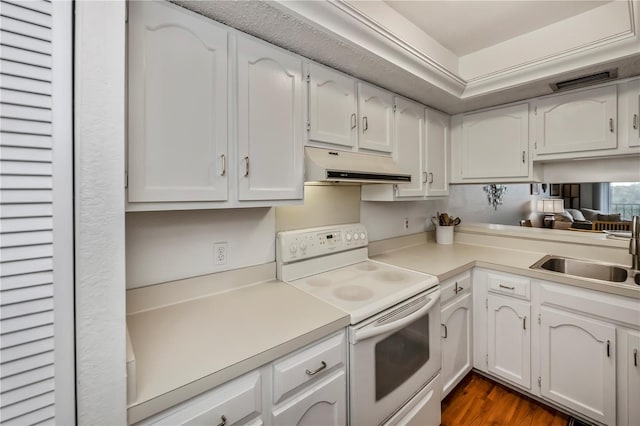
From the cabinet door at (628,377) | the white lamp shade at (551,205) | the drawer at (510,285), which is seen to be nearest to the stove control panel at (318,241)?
the drawer at (510,285)

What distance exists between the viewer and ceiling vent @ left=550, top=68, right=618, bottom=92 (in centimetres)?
173

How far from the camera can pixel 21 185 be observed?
57cm

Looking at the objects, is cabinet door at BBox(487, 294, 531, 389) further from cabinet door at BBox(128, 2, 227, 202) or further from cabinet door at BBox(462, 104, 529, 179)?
cabinet door at BBox(128, 2, 227, 202)

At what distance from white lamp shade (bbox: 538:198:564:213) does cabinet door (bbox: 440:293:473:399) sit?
6.20 feet

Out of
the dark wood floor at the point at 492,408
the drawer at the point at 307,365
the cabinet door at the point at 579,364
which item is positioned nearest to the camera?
the drawer at the point at 307,365

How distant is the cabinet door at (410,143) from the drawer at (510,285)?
770 millimetres

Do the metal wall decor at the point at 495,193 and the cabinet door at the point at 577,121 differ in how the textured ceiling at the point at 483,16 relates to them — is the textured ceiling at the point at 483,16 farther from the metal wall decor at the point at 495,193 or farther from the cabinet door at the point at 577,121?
the metal wall decor at the point at 495,193

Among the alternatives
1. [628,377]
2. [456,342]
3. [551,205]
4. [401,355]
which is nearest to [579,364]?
[628,377]

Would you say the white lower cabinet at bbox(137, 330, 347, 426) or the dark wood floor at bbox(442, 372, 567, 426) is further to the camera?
the dark wood floor at bbox(442, 372, 567, 426)

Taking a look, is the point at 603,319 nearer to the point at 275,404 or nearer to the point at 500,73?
the point at 500,73

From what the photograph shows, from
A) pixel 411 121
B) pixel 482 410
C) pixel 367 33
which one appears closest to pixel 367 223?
pixel 411 121

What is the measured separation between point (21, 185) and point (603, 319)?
2.42 m

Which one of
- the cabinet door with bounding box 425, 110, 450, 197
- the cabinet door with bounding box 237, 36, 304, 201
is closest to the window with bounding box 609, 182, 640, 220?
the cabinet door with bounding box 425, 110, 450, 197

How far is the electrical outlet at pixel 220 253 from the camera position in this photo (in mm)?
1405
